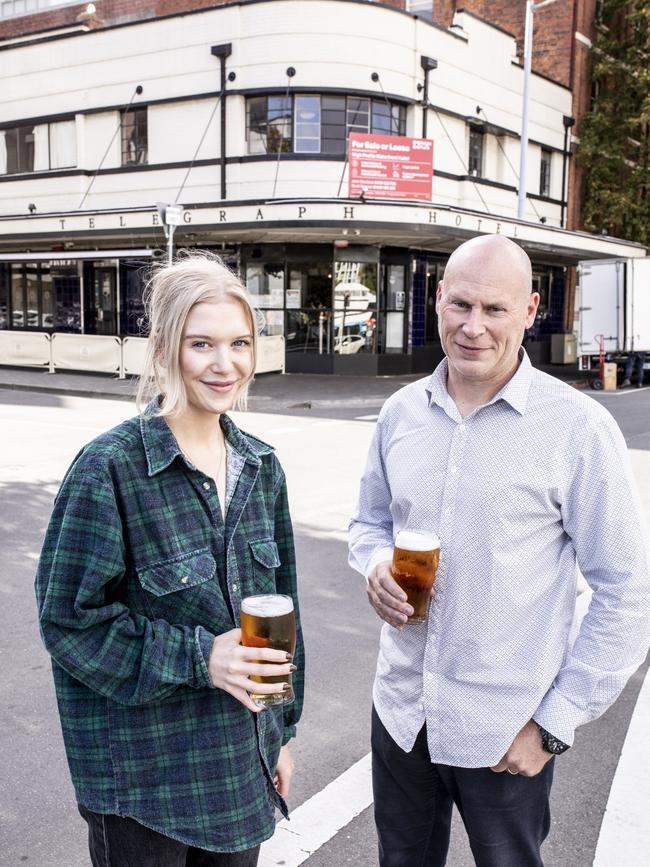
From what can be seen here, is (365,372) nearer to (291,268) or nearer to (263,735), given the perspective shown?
(291,268)

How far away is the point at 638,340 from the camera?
858 inches

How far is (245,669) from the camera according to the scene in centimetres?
174

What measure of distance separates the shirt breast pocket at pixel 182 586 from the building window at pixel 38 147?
25.8 metres

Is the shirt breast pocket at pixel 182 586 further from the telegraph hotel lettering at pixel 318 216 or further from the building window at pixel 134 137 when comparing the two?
the building window at pixel 134 137

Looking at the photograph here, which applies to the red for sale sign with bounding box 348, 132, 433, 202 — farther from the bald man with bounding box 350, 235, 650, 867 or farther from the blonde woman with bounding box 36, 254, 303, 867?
the blonde woman with bounding box 36, 254, 303, 867

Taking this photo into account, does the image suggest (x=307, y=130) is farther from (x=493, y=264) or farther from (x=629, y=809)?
(x=493, y=264)

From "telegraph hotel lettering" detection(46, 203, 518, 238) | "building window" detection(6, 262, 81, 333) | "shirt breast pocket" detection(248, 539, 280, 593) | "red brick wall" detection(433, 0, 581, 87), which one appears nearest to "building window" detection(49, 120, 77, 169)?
"building window" detection(6, 262, 81, 333)

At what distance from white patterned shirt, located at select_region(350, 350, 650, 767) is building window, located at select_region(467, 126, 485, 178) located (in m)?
24.3

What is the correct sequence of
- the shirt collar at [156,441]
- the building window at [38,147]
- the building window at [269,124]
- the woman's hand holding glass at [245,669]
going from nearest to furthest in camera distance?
1. the woman's hand holding glass at [245,669]
2. the shirt collar at [156,441]
3. the building window at [269,124]
4. the building window at [38,147]

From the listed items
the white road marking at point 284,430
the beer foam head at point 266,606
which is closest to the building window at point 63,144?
the white road marking at point 284,430

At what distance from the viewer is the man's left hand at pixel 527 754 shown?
6.87 ft

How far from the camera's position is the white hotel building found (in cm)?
2084

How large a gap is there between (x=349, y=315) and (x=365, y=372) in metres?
1.59

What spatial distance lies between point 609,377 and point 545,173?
36.0 feet
